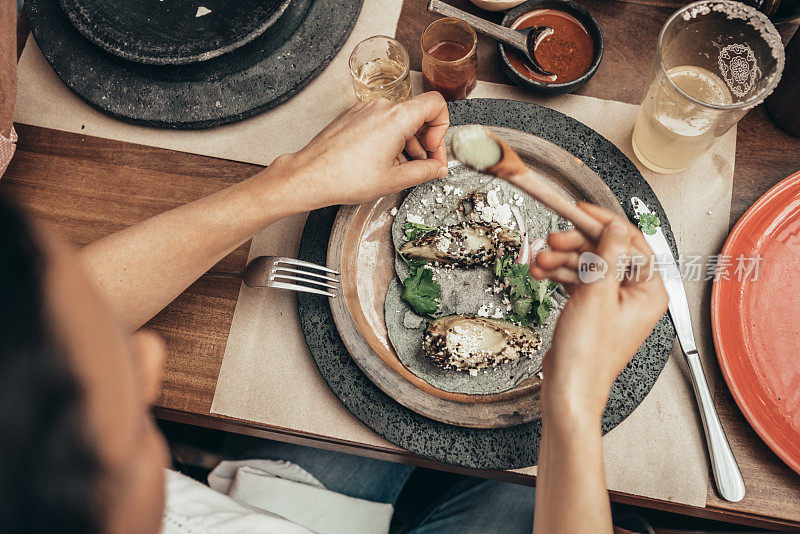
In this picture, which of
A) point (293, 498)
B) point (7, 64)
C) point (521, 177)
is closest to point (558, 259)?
point (521, 177)

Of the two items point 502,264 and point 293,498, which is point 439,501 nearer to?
point 293,498

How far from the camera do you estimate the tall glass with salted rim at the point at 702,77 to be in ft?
2.81

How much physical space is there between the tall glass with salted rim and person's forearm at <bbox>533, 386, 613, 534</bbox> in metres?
0.56

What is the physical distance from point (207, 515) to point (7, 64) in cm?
98

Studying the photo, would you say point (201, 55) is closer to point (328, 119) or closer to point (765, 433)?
point (328, 119)

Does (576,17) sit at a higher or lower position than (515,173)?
higher

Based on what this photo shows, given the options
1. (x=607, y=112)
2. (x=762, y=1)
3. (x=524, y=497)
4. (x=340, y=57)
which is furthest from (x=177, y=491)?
(x=762, y=1)

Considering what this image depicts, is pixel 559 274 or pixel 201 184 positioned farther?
pixel 201 184

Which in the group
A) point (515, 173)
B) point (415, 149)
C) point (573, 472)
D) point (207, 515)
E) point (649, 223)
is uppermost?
point (415, 149)

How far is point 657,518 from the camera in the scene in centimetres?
147

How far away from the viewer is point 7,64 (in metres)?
1.02

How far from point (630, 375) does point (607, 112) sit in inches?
22.0

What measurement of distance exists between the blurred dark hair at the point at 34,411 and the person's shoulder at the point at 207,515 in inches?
24.0

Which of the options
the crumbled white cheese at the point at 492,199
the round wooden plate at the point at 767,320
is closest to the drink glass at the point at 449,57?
the crumbled white cheese at the point at 492,199
